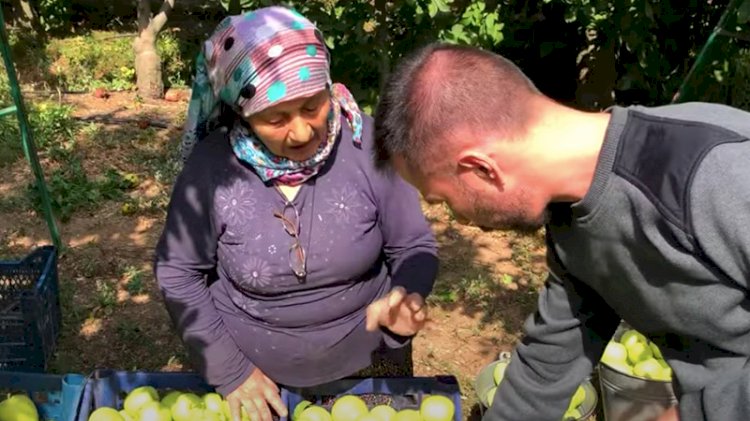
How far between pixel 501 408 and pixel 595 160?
2.79 feet

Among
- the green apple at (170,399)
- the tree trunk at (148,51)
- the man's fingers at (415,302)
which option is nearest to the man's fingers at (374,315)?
the man's fingers at (415,302)

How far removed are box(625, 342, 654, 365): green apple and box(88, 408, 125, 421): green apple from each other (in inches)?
68.4

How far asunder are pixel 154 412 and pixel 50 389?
0.39 metres

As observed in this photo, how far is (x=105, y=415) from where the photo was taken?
247cm

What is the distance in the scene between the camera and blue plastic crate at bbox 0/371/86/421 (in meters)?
2.55

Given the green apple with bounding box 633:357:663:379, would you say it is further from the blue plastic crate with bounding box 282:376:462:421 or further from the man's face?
the man's face

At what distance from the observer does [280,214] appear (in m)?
2.45

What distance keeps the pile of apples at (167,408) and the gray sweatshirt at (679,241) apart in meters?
1.15

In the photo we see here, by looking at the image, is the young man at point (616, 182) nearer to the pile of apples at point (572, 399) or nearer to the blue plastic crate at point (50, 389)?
the pile of apples at point (572, 399)

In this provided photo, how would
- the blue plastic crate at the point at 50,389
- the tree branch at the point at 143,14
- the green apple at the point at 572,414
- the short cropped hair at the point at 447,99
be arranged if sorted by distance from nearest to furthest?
the short cropped hair at the point at 447,99 → the blue plastic crate at the point at 50,389 → the green apple at the point at 572,414 → the tree branch at the point at 143,14

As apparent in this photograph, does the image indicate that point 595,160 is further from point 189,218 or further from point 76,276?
point 76,276

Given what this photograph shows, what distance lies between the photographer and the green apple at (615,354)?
9.85ft

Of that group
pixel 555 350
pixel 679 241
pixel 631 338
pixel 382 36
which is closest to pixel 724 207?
pixel 679 241

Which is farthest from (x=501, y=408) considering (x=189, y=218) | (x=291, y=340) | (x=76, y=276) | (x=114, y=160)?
(x=114, y=160)
